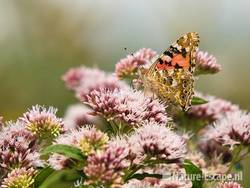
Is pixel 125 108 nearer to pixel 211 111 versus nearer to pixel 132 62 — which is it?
pixel 132 62

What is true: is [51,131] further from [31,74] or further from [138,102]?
[31,74]

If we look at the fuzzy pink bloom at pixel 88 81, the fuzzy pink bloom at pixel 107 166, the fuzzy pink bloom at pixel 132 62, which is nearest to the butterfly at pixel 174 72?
the fuzzy pink bloom at pixel 132 62

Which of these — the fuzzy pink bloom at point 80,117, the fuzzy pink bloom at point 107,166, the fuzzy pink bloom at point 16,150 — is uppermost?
the fuzzy pink bloom at point 80,117

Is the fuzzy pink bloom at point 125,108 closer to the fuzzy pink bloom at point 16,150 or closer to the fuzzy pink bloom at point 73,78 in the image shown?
the fuzzy pink bloom at point 16,150

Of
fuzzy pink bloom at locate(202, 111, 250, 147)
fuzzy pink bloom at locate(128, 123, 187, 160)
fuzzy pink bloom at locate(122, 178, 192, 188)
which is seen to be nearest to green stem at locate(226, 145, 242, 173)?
fuzzy pink bloom at locate(202, 111, 250, 147)

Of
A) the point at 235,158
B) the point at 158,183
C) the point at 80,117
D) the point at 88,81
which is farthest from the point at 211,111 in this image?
the point at 158,183

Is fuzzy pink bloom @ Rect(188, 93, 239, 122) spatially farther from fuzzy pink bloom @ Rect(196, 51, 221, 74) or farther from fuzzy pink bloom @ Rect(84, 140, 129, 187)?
fuzzy pink bloom @ Rect(84, 140, 129, 187)
